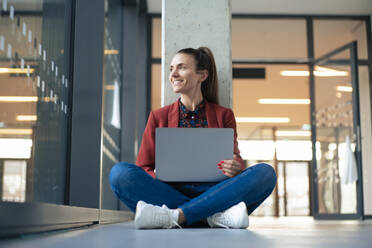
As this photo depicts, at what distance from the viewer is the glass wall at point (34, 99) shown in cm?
129

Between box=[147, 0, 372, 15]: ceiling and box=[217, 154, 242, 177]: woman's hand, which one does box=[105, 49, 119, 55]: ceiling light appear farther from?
box=[217, 154, 242, 177]: woman's hand

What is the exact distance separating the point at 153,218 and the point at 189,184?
40 centimetres

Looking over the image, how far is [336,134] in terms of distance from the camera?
5859mm

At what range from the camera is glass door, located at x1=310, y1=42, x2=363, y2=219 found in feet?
18.3

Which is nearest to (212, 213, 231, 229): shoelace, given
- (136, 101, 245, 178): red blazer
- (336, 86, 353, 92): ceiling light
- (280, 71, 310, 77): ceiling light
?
(136, 101, 245, 178): red blazer

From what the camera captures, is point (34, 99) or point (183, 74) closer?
point (34, 99)

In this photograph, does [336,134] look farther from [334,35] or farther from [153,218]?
[153,218]

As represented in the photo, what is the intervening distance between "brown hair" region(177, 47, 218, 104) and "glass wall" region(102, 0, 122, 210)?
1.13 m

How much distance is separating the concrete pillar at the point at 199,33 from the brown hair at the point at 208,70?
14cm

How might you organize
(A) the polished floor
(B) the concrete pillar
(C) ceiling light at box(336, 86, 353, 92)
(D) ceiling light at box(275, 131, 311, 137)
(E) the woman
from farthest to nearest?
(D) ceiling light at box(275, 131, 311, 137), (C) ceiling light at box(336, 86, 353, 92), (B) the concrete pillar, (E) the woman, (A) the polished floor

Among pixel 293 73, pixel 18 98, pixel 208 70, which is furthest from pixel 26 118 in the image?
pixel 293 73

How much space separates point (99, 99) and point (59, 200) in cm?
56

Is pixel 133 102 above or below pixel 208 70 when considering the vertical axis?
above

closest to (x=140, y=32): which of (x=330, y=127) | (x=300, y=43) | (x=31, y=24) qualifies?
(x=300, y=43)
